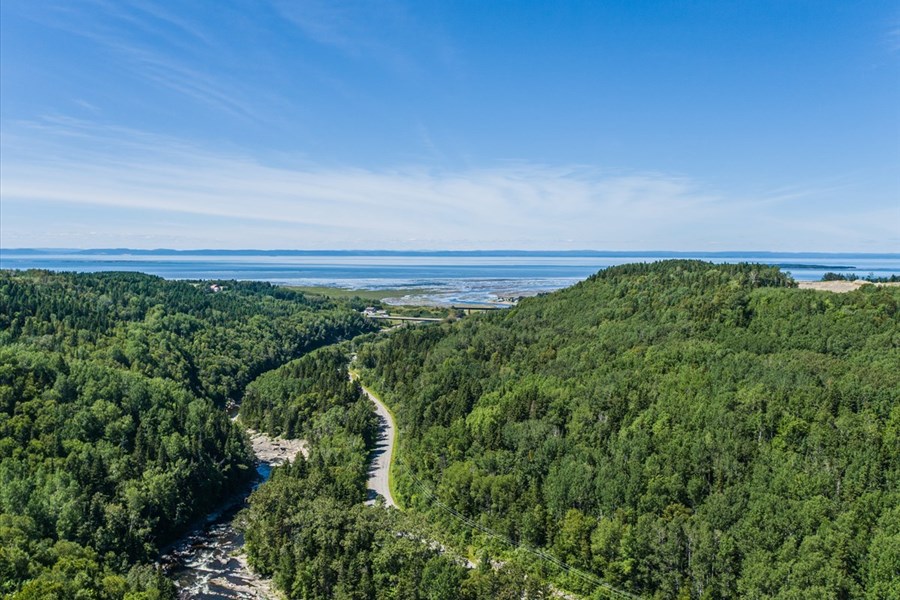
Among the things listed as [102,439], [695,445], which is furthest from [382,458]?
[695,445]

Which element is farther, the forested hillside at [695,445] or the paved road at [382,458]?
the paved road at [382,458]

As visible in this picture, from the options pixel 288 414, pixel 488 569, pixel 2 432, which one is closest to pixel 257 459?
pixel 288 414

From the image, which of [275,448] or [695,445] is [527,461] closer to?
[695,445]

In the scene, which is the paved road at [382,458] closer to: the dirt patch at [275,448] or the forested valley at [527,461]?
the forested valley at [527,461]

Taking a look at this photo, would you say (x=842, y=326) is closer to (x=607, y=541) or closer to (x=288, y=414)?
(x=607, y=541)

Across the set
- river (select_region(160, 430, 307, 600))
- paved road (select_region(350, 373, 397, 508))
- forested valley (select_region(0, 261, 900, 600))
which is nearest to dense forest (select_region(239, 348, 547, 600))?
forested valley (select_region(0, 261, 900, 600))

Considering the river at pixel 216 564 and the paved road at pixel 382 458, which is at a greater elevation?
the paved road at pixel 382 458

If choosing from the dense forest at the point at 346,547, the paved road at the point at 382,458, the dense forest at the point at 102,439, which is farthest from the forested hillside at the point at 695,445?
the dense forest at the point at 102,439
